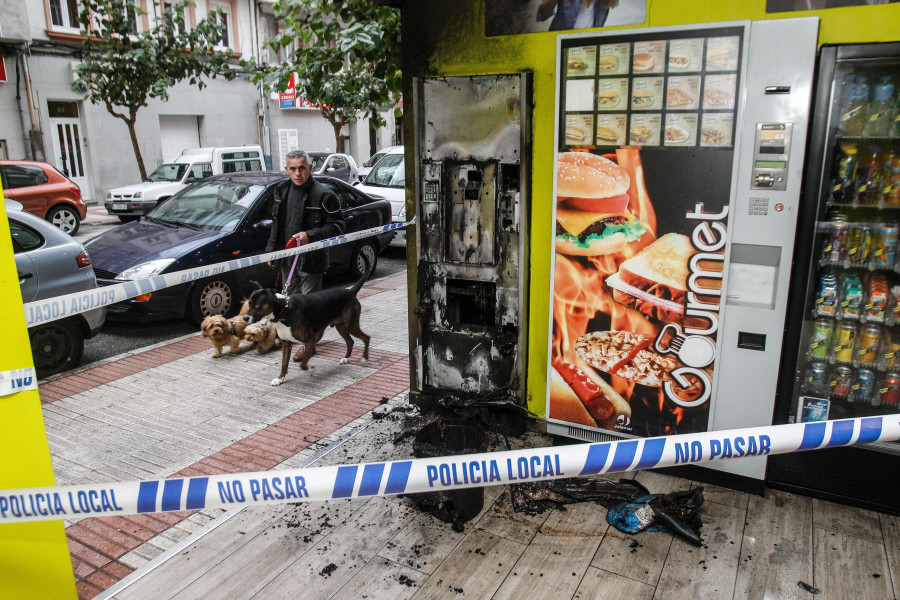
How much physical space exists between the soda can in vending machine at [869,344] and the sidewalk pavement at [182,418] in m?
3.45

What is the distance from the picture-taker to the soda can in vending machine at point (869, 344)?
3689 millimetres

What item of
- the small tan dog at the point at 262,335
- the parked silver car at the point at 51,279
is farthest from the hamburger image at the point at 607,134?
the parked silver car at the point at 51,279

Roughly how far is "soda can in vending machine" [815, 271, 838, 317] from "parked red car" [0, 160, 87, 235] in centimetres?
1335

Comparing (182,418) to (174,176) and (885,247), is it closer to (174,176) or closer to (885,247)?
(885,247)

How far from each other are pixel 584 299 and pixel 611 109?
1159 millimetres

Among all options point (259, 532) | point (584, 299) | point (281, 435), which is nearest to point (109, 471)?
point (281, 435)

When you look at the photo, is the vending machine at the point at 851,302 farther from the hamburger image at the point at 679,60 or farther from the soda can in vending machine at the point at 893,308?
the hamburger image at the point at 679,60

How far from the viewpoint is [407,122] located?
428cm

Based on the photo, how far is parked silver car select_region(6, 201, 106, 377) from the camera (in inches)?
222

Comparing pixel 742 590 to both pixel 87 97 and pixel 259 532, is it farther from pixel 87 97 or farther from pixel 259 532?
pixel 87 97

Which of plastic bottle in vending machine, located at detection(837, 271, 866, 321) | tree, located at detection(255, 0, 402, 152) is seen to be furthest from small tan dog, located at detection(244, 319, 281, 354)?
plastic bottle in vending machine, located at detection(837, 271, 866, 321)

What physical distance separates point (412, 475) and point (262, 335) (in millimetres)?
4622

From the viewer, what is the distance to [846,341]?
3746 mm

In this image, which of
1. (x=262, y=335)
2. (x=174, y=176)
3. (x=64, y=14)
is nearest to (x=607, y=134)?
(x=262, y=335)
